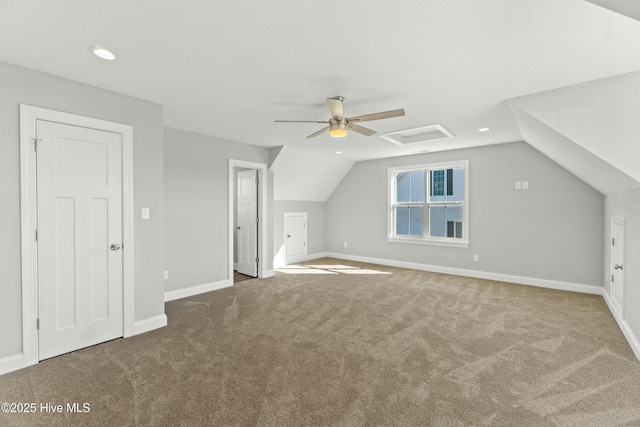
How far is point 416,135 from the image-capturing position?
478cm

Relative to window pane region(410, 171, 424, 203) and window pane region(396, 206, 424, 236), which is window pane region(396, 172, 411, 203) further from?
window pane region(396, 206, 424, 236)

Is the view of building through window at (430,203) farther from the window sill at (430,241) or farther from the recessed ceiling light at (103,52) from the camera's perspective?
the recessed ceiling light at (103,52)

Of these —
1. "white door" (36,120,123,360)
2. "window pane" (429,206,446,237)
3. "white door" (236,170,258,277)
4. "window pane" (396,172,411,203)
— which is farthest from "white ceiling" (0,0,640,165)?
"window pane" (396,172,411,203)

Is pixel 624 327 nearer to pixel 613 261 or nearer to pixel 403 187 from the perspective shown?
pixel 613 261

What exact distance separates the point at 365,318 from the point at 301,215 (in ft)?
12.4

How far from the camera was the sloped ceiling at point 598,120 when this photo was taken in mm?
2324

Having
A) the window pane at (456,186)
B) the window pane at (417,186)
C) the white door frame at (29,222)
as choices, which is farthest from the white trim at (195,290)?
the window pane at (456,186)

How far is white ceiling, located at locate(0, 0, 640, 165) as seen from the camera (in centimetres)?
166

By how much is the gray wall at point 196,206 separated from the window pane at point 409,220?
3.63 meters

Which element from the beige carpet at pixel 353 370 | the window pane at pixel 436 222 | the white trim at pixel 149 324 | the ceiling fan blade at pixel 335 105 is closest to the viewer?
the beige carpet at pixel 353 370

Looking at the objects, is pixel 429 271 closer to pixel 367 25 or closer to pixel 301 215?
pixel 301 215

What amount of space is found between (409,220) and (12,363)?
5.99 m

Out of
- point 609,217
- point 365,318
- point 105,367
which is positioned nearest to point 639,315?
point 609,217

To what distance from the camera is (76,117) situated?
260cm
